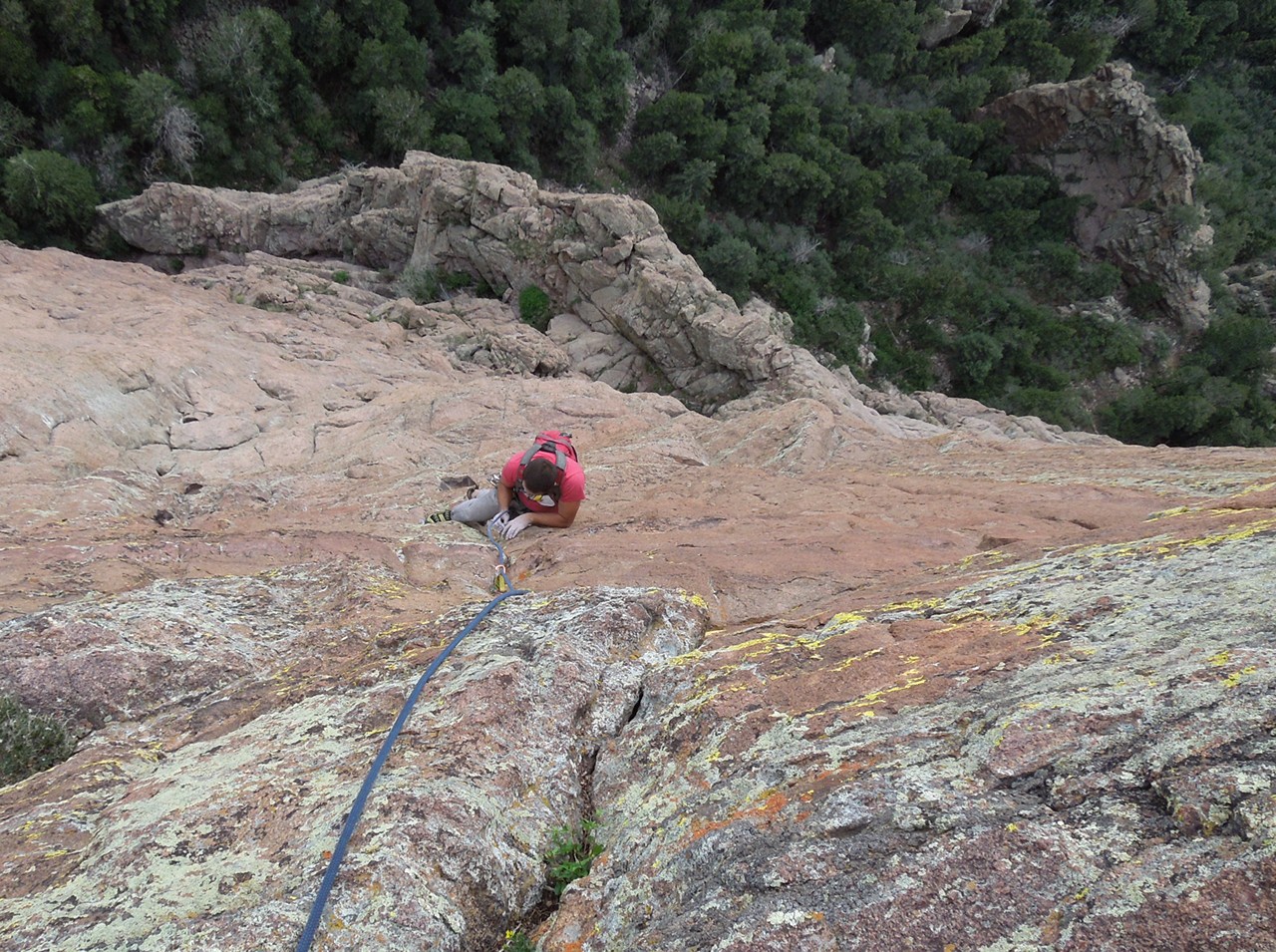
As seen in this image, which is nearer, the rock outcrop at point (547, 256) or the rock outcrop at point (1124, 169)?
the rock outcrop at point (547, 256)

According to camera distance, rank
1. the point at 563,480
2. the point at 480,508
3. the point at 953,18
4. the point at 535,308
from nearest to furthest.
Result: 1. the point at 563,480
2. the point at 480,508
3. the point at 535,308
4. the point at 953,18

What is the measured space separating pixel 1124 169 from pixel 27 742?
3710 centimetres

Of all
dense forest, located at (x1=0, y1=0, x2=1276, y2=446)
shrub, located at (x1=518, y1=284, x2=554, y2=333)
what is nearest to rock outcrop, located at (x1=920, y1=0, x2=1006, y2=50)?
dense forest, located at (x1=0, y1=0, x2=1276, y2=446)

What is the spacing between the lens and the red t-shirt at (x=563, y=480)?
618 cm

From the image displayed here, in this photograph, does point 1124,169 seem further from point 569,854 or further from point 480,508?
point 569,854

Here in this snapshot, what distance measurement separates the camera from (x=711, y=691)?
10.3 ft

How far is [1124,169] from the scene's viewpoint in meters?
28.7

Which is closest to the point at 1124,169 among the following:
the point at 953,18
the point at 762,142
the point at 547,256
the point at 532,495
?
the point at 953,18

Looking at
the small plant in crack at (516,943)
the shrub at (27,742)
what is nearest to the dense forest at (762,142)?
the shrub at (27,742)

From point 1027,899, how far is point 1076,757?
513mm

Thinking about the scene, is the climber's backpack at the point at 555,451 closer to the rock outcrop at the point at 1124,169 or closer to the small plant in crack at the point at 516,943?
the small plant in crack at the point at 516,943

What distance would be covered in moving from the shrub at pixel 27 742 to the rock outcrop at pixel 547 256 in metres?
10.3

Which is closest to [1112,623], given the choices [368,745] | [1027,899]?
[1027,899]

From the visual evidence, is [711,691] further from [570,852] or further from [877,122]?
[877,122]
